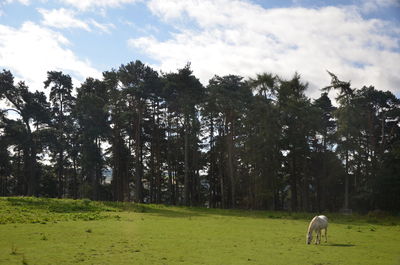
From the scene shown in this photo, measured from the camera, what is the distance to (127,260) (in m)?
12.7

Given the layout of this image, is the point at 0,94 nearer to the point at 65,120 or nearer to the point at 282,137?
the point at 65,120

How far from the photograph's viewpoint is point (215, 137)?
2397 inches

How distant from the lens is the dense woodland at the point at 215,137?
1900 inches

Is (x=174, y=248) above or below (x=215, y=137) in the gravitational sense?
below

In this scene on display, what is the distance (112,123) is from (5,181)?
28.6 m

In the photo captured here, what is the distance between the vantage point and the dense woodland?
48.2 m

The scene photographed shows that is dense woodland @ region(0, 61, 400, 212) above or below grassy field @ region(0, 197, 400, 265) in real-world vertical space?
above

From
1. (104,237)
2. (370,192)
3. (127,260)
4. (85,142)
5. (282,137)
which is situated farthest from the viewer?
(85,142)

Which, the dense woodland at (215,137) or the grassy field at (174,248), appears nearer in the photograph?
the grassy field at (174,248)

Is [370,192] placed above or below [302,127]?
below

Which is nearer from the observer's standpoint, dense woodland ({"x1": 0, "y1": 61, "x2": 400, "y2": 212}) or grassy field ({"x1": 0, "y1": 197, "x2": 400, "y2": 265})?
grassy field ({"x1": 0, "y1": 197, "x2": 400, "y2": 265})

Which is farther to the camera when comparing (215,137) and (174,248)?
(215,137)

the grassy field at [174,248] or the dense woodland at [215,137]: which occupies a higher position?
the dense woodland at [215,137]

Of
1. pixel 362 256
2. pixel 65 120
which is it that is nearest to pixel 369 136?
pixel 362 256
